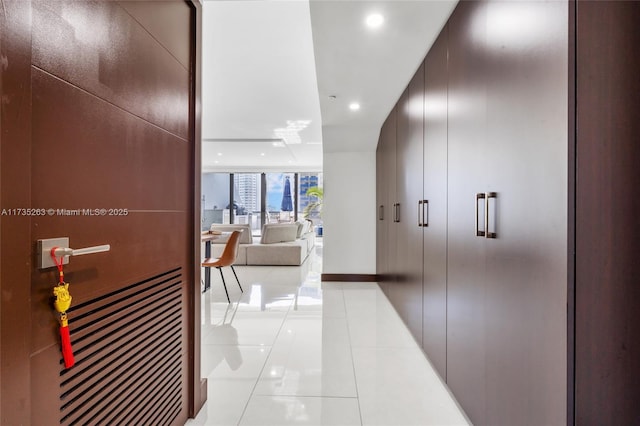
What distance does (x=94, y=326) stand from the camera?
1.09 metres

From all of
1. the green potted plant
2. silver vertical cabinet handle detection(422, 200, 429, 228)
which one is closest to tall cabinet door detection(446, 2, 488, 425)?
silver vertical cabinet handle detection(422, 200, 429, 228)

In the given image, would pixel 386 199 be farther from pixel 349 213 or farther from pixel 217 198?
pixel 217 198

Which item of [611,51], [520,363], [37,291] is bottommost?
[520,363]

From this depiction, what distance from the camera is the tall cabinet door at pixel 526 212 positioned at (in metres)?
1.09

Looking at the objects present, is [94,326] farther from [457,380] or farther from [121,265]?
[457,380]

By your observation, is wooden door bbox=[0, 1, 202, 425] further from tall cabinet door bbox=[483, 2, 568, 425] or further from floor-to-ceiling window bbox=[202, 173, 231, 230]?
floor-to-ceiling window bbox=[202, 173, 231, 230]

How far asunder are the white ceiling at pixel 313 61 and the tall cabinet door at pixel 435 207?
0.26m

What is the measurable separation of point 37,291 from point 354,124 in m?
3.96

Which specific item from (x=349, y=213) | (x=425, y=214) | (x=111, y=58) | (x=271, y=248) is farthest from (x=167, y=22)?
(x=271, y=248)

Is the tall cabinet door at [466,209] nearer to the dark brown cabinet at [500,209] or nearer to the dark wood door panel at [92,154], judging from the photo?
the dark brown cabinet at [500,209]

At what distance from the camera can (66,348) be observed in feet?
3.08

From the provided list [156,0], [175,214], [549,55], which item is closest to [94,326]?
[175,214]

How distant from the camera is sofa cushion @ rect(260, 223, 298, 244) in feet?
23.5

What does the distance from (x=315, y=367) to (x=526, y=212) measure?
172 centimetres
